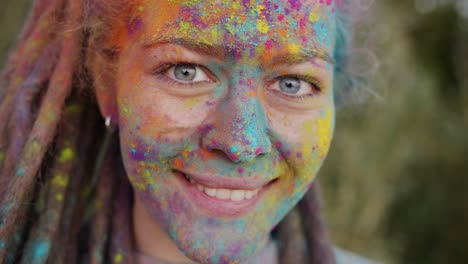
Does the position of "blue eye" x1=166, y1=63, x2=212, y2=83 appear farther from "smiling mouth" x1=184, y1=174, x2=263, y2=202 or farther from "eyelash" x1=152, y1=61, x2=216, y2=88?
"smiling mouth" x1=184, y1=174, x2=263, y2=202

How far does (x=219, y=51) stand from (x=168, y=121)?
226 millimetres

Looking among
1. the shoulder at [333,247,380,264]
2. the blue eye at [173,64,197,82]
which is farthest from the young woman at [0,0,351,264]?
the shoulder at [333,247,380,264]

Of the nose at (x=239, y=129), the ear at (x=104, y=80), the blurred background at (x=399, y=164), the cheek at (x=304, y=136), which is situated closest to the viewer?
the nose at (x=239, y=129)

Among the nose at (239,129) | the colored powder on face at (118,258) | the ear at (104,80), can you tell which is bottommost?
the colored powder on face at (118,258)

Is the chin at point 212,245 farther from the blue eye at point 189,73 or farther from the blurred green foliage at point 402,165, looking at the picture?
the blurred green foliage at point 402,165

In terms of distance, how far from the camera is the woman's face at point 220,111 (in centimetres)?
128

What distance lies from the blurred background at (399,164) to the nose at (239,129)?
1.97m

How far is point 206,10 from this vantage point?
1.28 metres

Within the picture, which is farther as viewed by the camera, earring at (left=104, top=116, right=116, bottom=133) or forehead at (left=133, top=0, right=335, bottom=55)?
earring at (left=104, top=116, right=116, bottom=133)

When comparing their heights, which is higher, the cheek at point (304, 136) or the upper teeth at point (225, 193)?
the cheek at point (304, 136)

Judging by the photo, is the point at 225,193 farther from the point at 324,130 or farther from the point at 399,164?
the point at 399,164

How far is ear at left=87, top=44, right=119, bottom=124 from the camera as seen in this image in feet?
4.90

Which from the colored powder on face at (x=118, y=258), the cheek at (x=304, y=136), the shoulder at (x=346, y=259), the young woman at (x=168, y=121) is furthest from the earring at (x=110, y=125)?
the shoulder at (x=346, y=259)

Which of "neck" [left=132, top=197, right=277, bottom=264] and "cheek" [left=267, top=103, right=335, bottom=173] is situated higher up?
"cheek" [left=267, top=103, right=335, bottom=173]
